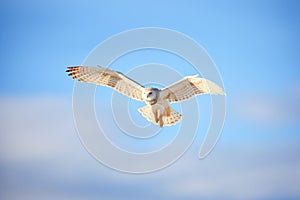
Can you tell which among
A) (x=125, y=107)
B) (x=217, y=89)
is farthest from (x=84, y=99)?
(x=217, y=89)

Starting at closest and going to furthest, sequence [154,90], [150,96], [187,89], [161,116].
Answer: [150,96] < [154,90] < [161,116] < [187,89]

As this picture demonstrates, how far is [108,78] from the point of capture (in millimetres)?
58344

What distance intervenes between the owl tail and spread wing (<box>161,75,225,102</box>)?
0.66 m

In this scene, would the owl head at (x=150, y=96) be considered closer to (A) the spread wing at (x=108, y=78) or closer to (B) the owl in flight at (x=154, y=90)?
(B) the owl in flight at (x=154, y=90)

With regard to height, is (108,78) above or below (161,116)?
above

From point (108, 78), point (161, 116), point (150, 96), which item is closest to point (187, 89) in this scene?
point (161, 116)

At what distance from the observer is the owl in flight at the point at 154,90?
188 feet

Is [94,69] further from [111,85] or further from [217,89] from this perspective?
[217,89]

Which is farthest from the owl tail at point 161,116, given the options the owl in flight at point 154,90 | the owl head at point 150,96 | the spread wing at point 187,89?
the spread wing at point 187,89

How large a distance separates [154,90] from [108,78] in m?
2.12

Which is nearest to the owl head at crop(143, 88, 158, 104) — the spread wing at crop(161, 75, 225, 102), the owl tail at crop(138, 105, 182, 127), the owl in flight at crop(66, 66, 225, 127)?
the owl in flight at crop(66, 66, 225, 127)

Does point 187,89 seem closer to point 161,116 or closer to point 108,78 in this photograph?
point 161,116

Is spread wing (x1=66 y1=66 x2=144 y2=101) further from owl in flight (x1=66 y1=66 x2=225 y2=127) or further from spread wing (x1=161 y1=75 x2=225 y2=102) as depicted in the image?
spread wing (x1=161 y1=75 x2=225 y2=102)

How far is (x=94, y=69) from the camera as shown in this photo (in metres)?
57.9
